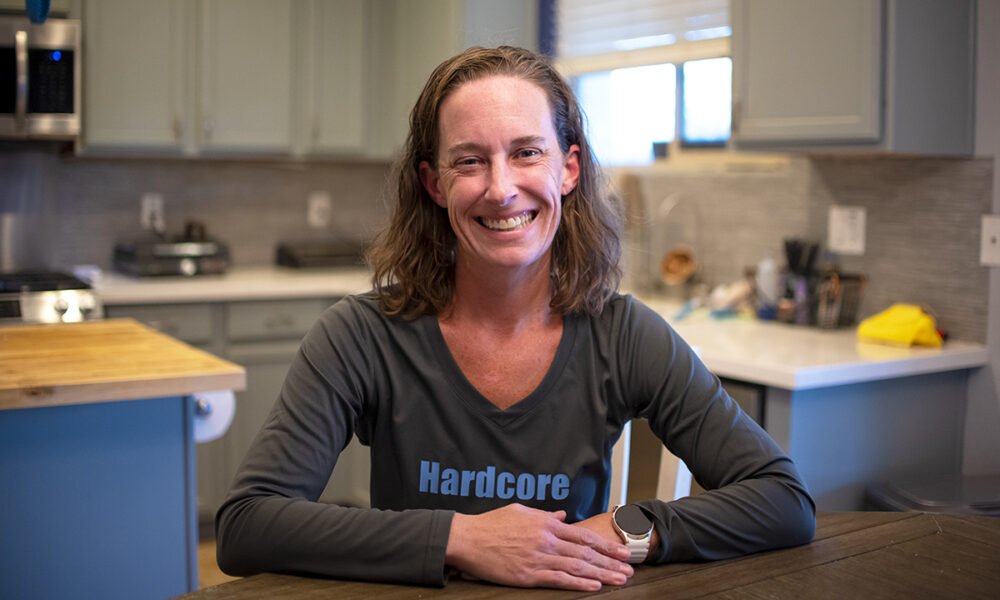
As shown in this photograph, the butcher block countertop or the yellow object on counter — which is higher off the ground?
the yellow object on counter

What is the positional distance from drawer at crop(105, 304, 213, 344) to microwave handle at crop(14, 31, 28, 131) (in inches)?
28.7

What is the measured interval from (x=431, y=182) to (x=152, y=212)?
3233mm

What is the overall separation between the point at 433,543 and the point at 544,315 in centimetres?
52

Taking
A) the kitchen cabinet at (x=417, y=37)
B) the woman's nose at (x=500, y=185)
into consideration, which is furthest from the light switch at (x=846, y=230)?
the woman's nose at (x=500, y=185)

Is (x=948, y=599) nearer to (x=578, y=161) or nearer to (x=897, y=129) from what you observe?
(x=578, y=161)

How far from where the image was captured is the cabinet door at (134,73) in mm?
4109

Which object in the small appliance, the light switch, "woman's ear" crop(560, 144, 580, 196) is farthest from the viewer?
the small appliance

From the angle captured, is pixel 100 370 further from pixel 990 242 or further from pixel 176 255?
pixel 990 242

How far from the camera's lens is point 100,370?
2285 millimetres

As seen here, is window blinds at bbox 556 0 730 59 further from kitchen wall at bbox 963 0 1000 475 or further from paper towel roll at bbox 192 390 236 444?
paper towel roll at bbox 192 390 236 444

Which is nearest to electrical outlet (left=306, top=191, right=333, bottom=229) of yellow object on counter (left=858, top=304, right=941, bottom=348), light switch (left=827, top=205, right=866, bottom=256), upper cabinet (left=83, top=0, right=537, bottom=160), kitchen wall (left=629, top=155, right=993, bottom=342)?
upper cabinet (left=83, top=0, right=537, bottom=160)

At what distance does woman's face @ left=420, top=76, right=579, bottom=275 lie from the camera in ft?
5.19

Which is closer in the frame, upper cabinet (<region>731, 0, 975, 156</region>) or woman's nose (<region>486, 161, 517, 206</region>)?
woman's nose (<region>486, 161, 517, 206</region>)

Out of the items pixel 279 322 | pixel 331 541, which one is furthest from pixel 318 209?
pixel 331 541
